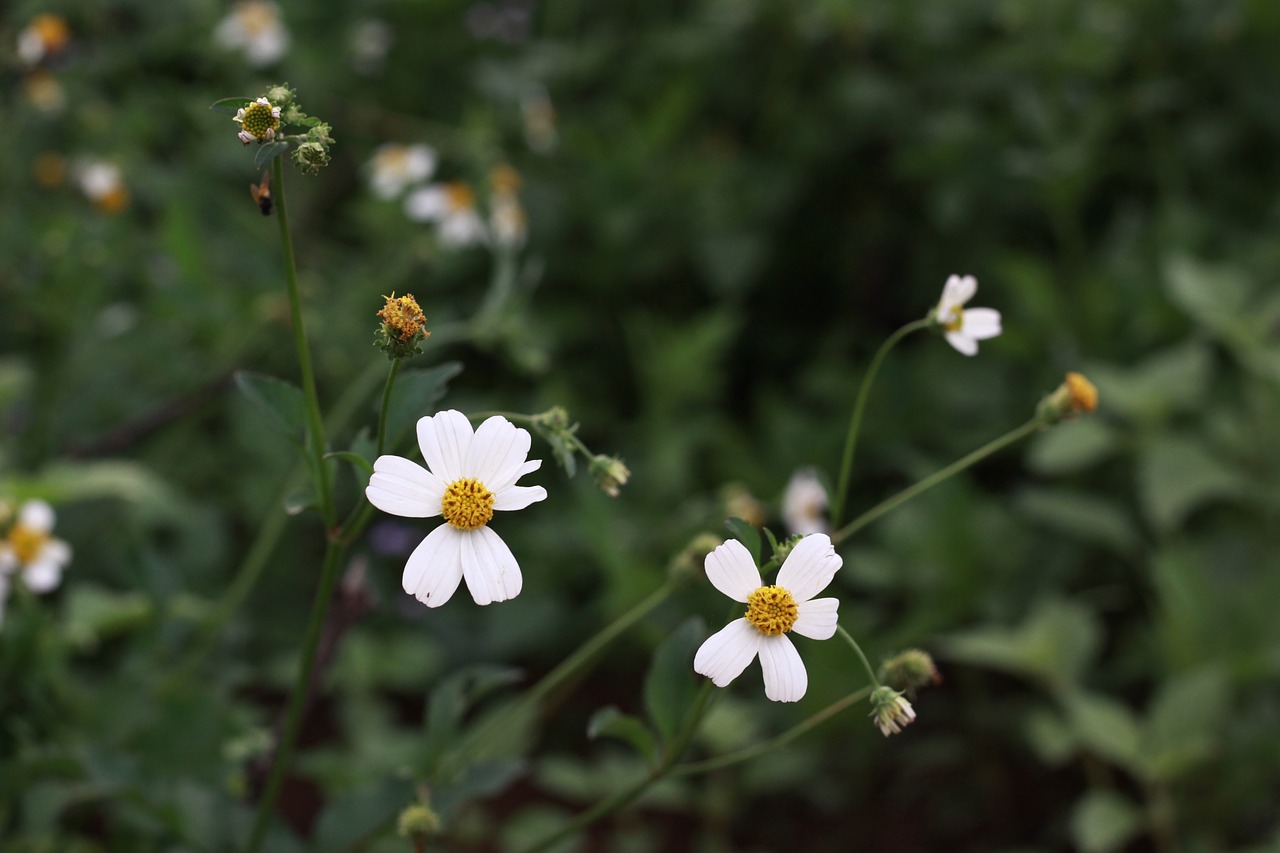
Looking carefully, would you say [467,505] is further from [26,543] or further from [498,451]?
[26,543]

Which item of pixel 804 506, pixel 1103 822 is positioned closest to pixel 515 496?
pixel 804 506

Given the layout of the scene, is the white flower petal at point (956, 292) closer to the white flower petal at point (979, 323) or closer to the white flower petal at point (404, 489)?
the white flower petal at point (979, 323)

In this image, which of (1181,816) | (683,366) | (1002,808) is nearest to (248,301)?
(683,366)

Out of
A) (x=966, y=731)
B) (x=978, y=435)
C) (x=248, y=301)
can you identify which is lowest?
(x=966, y=731)

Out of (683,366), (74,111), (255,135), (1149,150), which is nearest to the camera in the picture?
(255,135)

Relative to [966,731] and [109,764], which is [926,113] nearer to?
[966,731]
